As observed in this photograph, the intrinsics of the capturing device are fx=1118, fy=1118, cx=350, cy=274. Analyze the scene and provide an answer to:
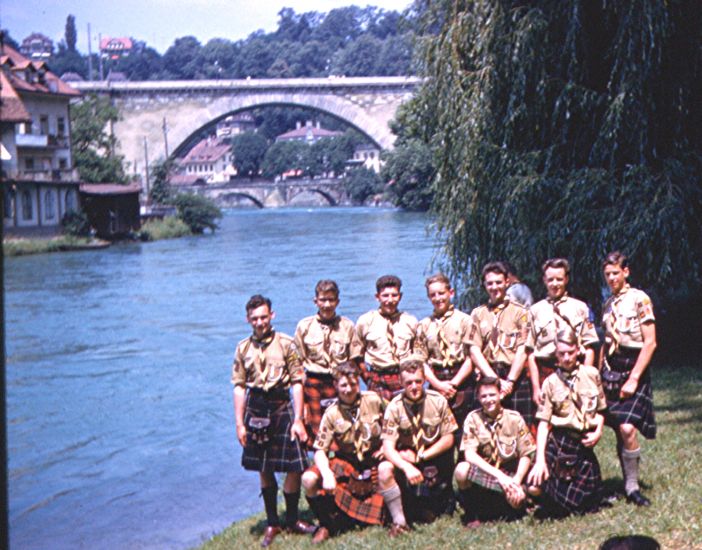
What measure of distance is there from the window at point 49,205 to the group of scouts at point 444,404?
39.0 metres

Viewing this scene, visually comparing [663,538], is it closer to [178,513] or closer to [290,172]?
[178,513]

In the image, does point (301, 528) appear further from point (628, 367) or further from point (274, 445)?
point (628, 367)

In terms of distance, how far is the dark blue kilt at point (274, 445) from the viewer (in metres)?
6.40

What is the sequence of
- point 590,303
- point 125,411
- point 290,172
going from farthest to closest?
point 290,172
point 125,411
point 590,303

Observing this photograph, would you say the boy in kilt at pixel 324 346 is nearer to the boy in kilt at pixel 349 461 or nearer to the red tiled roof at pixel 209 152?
the boy in kilt at pixel 349 461

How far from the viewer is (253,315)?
6262 mm

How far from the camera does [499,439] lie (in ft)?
19.5

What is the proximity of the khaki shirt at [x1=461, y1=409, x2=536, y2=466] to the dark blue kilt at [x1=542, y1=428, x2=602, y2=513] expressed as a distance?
19 centimetres

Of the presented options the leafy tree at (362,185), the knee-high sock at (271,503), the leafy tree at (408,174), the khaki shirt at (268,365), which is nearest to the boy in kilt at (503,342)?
the khaki shirt at (268,365)

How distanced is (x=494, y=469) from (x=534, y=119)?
6090 mm

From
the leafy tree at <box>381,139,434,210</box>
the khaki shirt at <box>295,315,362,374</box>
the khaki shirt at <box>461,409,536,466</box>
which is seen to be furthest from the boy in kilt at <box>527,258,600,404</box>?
the leafy tree at <box>381,139,434,210</box>

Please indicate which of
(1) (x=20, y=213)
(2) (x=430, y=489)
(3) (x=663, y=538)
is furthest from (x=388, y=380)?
(1) (x=20, y=213)

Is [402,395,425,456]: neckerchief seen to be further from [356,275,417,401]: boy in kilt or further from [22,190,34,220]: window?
[22,190,34,220]: window

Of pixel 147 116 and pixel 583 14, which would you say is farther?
pixel 147 116
